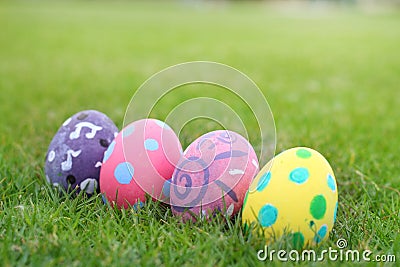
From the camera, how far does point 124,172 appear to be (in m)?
2.09

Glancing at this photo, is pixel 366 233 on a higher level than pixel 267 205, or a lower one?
lower

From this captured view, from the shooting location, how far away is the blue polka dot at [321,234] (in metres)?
1.80

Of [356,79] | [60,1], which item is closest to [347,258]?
[356,79]

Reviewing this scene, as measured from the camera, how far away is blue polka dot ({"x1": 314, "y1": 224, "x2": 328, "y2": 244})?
180 cm

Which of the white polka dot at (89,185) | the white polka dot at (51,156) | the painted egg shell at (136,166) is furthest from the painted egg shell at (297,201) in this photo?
the white polka dot at (51,156)

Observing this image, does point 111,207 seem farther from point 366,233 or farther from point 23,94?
point 23,94

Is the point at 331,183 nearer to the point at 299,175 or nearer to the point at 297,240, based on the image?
the point at 299,175

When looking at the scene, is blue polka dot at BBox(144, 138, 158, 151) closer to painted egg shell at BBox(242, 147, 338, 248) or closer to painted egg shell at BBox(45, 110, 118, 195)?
painted egg shell at BBox(45, 110, 118, 195)

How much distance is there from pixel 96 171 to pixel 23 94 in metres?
2.66

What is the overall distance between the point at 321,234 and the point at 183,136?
4.58 feet

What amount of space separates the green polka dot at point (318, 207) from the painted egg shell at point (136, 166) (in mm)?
604

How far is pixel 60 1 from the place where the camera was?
2414 centimetres

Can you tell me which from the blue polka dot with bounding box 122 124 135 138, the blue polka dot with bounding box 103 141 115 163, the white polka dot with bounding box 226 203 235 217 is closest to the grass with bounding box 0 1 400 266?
the white polka dot with bounding box 226 203 235 217

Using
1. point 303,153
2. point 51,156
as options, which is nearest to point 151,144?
point 51,156
